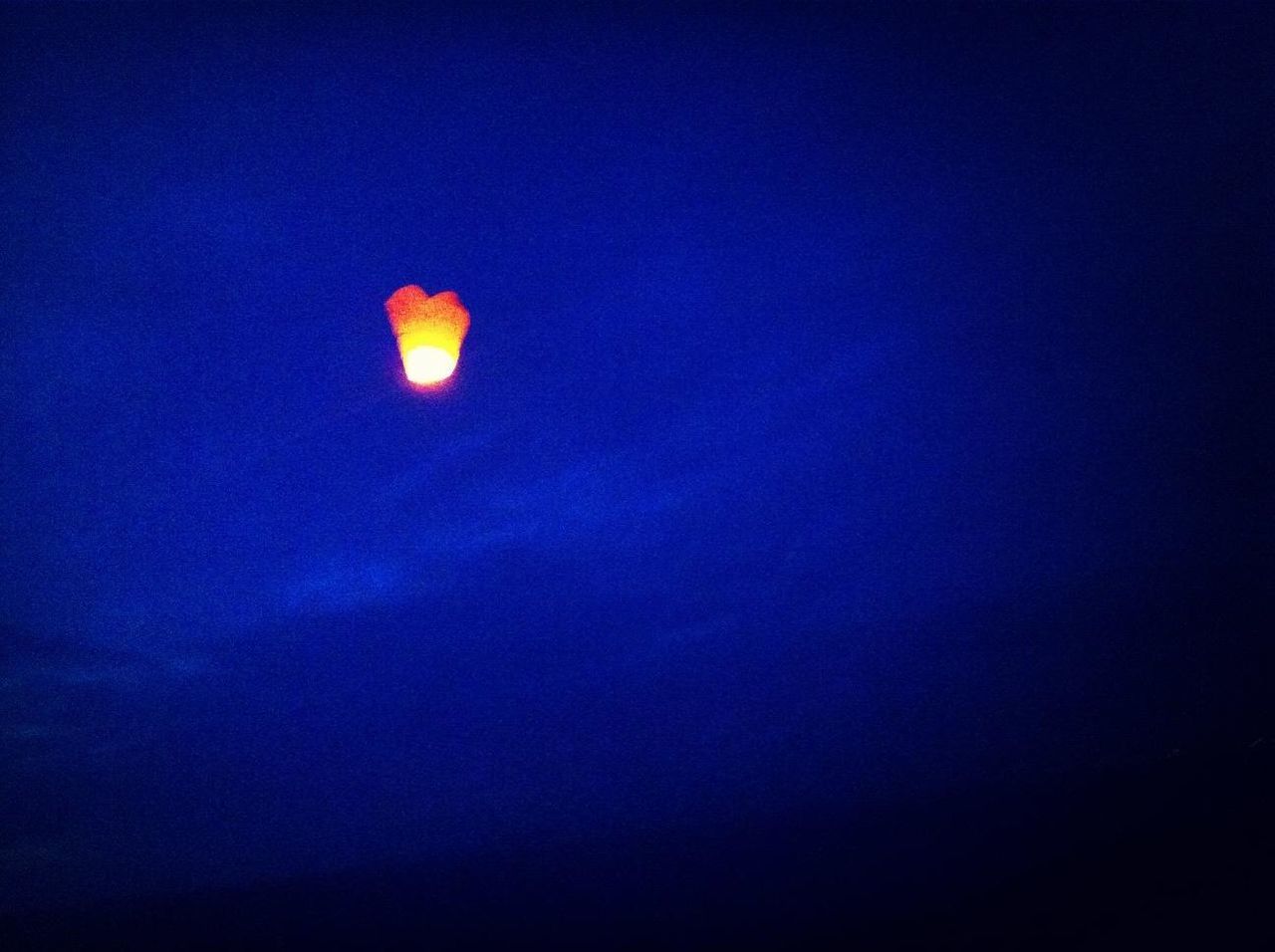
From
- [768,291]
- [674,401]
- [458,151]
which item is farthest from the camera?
[674,401]

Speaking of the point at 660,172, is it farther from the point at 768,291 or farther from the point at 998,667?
the point at 998,667

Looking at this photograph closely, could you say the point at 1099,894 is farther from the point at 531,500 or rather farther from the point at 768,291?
the point at 531,500

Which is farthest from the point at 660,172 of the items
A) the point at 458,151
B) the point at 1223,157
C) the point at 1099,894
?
the point at 1099,894

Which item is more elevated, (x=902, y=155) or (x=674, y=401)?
(x=902, y=155)

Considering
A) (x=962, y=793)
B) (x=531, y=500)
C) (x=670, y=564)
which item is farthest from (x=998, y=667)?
(x=531, y=500)

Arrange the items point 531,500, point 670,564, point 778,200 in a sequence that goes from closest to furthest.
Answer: point 778,200 → point 531,500 → point 670,564

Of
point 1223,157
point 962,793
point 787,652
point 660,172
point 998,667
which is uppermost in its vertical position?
point 660,172

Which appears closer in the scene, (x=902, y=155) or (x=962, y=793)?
(x=902, y=155)
